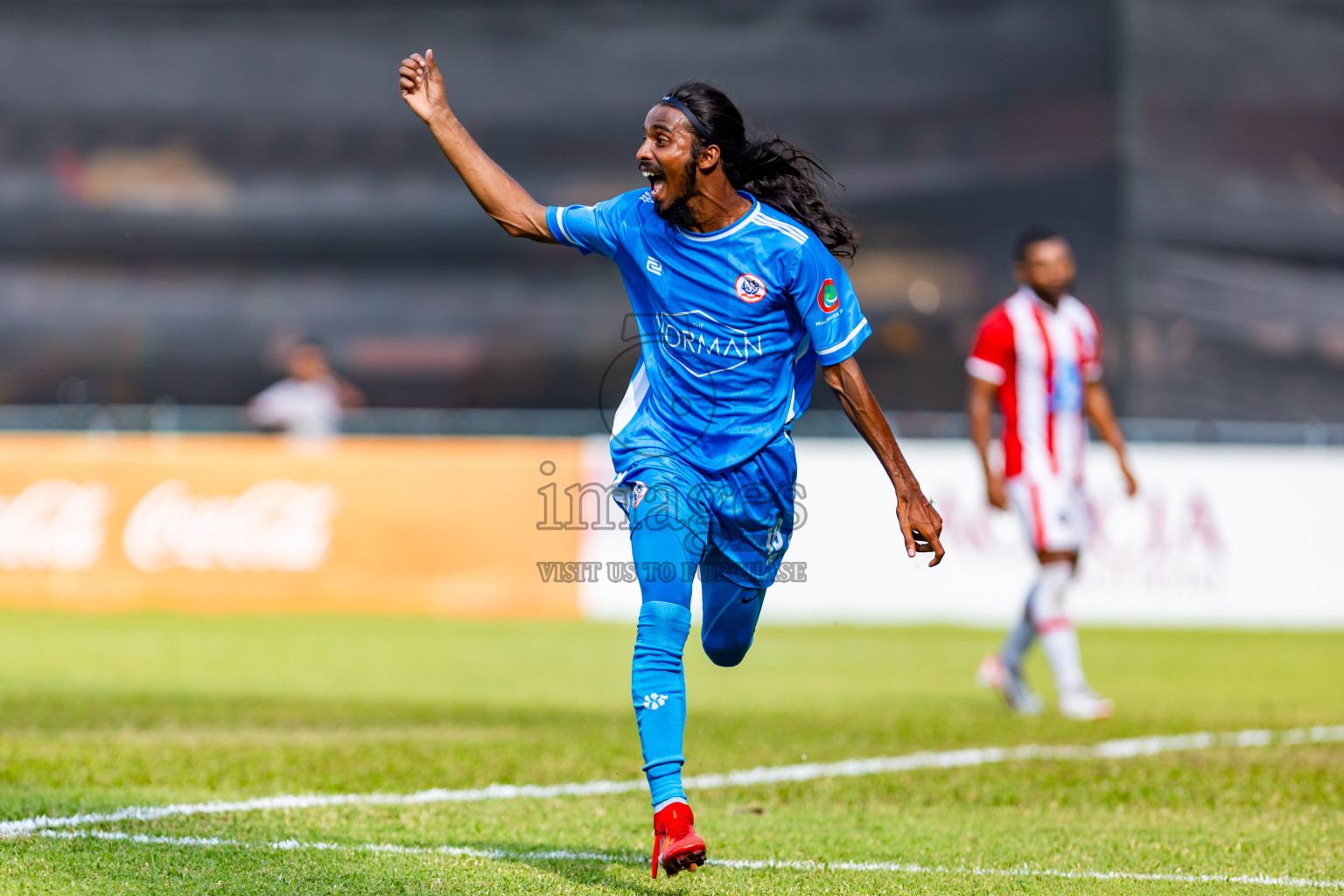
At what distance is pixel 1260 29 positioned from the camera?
18000mm

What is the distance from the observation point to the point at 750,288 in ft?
15.1

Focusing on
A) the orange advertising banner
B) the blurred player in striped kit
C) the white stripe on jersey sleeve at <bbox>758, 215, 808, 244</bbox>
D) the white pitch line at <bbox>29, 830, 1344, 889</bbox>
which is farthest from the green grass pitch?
the orange advertising banner

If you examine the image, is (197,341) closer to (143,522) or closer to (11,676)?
(143,522)

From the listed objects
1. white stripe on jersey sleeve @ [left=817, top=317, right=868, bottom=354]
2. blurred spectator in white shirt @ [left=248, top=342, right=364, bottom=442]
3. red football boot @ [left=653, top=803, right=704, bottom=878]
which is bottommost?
red football boot @ [left=653, top=803, right=704, bottom=878]

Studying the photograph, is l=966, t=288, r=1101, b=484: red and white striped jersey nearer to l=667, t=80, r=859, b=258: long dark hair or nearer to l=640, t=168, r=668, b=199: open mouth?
l=667, t=80, r=859, b=258: long dark hair

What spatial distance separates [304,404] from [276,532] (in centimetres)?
211

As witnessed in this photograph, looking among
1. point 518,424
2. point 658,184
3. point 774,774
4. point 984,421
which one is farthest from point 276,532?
point 658,184

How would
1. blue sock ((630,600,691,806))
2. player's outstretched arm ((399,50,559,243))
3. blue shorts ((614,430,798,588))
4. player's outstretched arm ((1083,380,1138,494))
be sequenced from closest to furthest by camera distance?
blue sock ((630,600,691,806)) < blue shorts ((614,430,798,588)) < player's outstretched arm ((399,50,559,243)) < player's outstretched arm ((1083,380,1138,494))

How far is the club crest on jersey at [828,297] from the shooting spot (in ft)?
15.1

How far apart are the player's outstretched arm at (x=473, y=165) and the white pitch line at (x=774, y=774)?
6.39 feet

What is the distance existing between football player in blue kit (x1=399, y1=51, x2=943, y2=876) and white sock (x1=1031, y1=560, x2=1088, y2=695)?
4.11 m

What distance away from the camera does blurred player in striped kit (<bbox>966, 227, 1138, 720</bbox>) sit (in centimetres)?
879

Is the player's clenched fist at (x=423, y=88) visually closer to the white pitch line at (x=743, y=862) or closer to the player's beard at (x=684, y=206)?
the player's beard at (x=684, y=206)

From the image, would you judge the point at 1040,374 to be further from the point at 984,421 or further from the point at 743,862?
the point at 743,862
